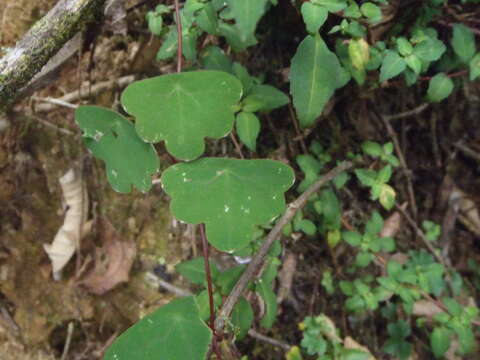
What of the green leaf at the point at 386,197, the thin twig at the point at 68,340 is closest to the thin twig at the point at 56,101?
the thin twig at the point at 68,340

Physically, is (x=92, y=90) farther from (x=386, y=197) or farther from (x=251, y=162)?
(x=386, y=197)

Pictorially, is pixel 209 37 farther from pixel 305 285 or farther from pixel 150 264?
pixel 305 285

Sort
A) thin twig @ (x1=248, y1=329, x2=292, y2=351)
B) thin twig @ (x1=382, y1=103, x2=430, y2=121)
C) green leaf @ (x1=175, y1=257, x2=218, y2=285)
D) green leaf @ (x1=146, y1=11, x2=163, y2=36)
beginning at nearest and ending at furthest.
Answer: green leaf @ (x1=175, y1=257, x2=218, y2=285)
green leaf @ (x1=146, y1=11, x2=163, y2=36)
thin twig @ (x1=248, y1=329, x2=292, y2=351)
thin twig @ (x1=382, y1=103, x2=430, y2=121)

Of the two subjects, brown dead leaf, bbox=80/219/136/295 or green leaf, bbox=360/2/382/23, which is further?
brown dead leaf, bbox=80/219/136/295

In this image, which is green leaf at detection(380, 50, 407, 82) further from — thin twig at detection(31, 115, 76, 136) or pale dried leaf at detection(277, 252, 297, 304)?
thin twig at detection(31, 115, 76, 136)

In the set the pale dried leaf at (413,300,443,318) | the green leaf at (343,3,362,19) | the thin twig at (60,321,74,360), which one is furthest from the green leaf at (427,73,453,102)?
the thin twig at (60,321,74,360)

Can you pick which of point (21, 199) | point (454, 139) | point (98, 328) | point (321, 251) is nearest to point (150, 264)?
point (98, 328)
